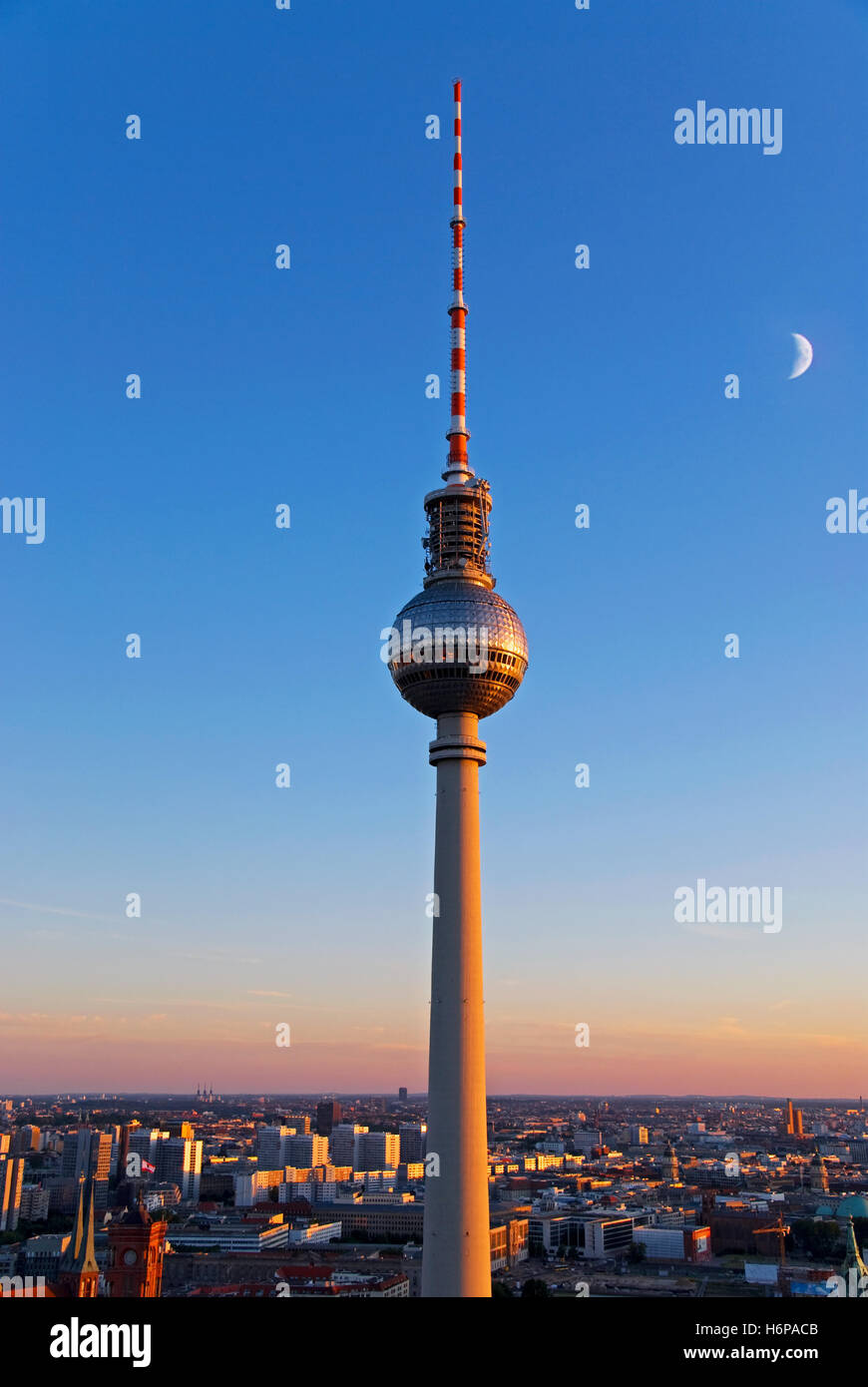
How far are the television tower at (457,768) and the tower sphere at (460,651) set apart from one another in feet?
0.20

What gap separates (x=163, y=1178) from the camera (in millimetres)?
185500

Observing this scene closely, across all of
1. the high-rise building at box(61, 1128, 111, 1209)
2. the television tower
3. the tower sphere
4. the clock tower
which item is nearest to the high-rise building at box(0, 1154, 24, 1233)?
the high-rise building at box(61, 1128, 111, 1209)

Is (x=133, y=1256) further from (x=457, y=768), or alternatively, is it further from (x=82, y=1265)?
(x=457, y=768)

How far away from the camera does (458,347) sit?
67000mm

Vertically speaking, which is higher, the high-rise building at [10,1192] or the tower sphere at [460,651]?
the tower sphere at [460,651]

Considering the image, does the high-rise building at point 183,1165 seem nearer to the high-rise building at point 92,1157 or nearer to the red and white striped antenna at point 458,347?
the high-rise building at point 92,1157

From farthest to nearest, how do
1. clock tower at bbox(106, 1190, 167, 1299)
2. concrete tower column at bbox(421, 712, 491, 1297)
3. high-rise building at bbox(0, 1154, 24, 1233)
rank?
high-rise building at bbox(0, 1154, 24, 1233)
clock tower at bbox(106, 1190, 167, 1299)
concrete tower column at bbox(421, 712, 491, 1297)

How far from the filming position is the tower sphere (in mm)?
62500

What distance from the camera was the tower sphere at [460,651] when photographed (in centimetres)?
6250

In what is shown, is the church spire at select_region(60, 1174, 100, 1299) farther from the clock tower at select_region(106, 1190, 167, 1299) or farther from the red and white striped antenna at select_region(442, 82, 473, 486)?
the red and white striped antenna at select_region(442, 82, 473, 486)

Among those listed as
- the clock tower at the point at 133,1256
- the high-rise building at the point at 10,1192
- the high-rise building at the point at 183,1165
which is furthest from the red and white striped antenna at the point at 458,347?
the high-rise building at the point at 183,1165

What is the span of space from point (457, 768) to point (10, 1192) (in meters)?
102

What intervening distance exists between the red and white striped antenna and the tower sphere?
7.02 metres

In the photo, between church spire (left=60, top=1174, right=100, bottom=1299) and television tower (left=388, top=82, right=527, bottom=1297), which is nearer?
television tower (left=388, top=82, right=527, bottom=1297)
